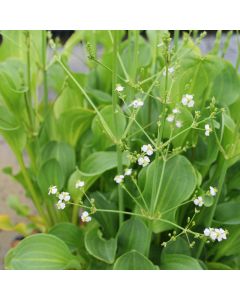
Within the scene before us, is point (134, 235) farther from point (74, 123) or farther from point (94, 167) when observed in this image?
point (74, 123)

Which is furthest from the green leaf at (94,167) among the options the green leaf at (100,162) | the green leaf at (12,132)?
the green leaf at (12,132)

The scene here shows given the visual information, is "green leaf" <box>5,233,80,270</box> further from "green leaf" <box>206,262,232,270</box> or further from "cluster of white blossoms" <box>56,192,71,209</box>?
"green leaf" <box>206,262,232,270</box>

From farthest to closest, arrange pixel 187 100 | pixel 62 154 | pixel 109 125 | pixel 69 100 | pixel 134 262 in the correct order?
pixel 69 100, pixel 62 154, pixel 109 125, pixel 134 262, pixel 187 100

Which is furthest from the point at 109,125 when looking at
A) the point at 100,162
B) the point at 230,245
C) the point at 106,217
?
the point at 230,245

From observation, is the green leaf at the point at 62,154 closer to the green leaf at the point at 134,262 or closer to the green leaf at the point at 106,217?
the green leaf at the point at 106,217

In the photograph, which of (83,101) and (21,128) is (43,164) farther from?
(83,101)

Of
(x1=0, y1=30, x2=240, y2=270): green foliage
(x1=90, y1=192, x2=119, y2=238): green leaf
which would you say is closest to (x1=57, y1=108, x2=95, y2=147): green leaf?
(x1=0, y1=30, x2=240, y2=270): green foliage
